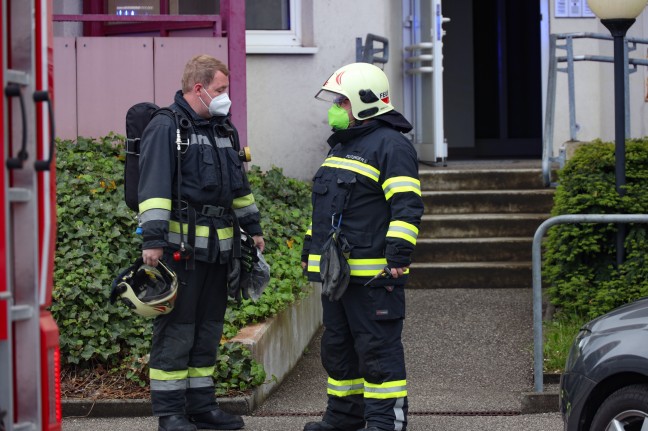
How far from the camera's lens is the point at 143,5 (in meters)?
10.9

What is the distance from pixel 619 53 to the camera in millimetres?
7773

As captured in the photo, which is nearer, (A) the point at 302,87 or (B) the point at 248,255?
(B) the point at 248,255

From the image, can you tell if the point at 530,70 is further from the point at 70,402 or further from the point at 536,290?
the point at 70,402

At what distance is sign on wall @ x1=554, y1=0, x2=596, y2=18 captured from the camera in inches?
465

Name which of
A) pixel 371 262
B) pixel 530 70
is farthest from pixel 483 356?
pixel 530 70

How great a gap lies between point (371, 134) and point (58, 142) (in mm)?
4048

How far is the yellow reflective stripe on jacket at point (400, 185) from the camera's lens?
227 inches

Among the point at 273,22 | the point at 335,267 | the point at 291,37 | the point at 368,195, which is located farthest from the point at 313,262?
the point at 273,22

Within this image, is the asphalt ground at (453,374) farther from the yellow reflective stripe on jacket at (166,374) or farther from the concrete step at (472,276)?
the yellow reflective stripe on jacket at (166,374)

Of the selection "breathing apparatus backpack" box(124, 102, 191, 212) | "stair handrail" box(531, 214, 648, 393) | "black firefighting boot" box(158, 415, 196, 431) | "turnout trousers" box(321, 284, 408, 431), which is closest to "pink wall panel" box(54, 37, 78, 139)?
"breathing apparatus backpack" box(124, 102, 191, 212)

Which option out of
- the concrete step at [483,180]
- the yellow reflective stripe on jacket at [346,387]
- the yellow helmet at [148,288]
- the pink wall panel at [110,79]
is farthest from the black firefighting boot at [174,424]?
the concrete step at [483,180]

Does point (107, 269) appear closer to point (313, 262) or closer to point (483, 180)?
point (313, 262)

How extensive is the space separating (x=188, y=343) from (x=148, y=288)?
0.40 meters

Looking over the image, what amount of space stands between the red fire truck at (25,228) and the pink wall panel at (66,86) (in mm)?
5859
